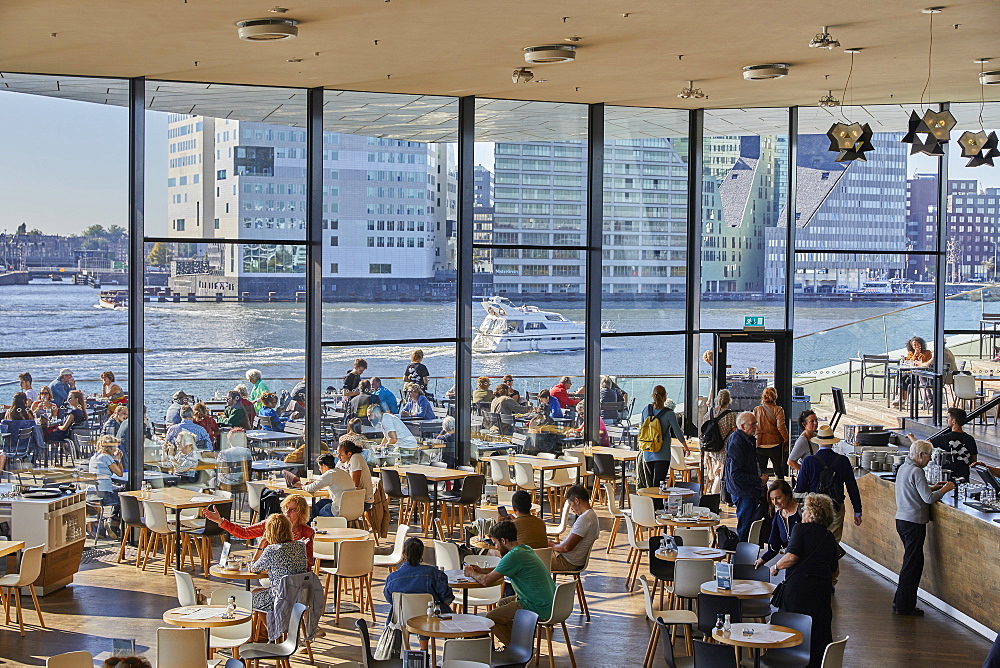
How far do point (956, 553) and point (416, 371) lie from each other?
6.76 m

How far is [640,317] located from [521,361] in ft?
5.95

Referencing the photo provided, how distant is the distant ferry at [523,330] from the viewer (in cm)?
1416

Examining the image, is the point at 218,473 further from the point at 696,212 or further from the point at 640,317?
the point at 696,212

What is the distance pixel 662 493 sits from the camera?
459 inches

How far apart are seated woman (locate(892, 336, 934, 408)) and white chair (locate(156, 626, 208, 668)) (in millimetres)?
10901

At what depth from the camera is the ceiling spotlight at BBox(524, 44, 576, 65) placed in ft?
34.6

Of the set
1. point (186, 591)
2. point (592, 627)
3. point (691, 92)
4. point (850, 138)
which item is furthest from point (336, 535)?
point (691, 92)

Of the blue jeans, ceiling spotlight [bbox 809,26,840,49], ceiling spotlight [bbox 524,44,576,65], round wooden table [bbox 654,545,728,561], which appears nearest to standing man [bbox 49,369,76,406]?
ceiling spotlight [bbox 524,44,576,65]

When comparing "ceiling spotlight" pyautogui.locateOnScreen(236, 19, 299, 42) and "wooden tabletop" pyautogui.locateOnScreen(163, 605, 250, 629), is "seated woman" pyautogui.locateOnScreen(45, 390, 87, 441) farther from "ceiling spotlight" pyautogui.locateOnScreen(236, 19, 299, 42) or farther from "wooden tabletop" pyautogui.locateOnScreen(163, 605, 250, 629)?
"wooden tabletop" pyautogui.locateOnScreen(163, 605, 250, 629)

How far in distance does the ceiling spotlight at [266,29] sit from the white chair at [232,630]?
4602 mm

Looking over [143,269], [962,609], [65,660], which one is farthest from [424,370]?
[65,660]

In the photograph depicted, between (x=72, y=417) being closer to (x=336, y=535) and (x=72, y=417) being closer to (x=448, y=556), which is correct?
(x=336, y=535)

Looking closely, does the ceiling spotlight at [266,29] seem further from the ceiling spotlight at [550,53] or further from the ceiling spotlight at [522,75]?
the ceiling spotlight at [522,75]

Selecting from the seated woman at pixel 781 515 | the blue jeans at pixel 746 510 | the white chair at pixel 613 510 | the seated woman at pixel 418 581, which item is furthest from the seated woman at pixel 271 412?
the seated woman at pixel 781 515
